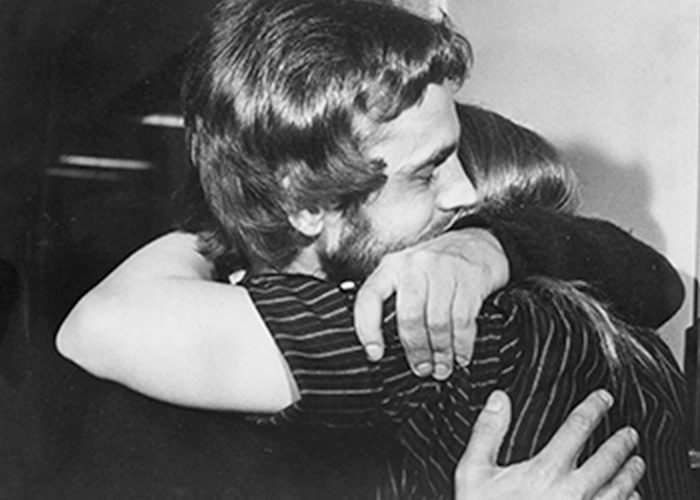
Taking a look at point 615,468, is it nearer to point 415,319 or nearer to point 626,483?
point 626,483

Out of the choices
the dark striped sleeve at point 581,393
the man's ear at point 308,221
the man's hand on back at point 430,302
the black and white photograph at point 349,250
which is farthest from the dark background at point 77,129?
the dark striped sleeve at point 581,393

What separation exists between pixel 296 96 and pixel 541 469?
0.33m

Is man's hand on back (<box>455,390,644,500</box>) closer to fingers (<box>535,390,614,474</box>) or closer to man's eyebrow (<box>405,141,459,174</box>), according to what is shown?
fingers (<box>535,390,614,474</box>)

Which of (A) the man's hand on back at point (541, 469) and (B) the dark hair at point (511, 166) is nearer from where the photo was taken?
(A) the man's hand on back at point (541, 469)

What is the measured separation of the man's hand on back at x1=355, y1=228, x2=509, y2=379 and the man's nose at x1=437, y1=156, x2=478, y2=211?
6 centimetres

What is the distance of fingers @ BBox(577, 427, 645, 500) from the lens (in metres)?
0.60

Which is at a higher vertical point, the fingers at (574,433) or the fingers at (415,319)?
the fingers at (415,319)

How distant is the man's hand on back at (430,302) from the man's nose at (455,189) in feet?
0.21

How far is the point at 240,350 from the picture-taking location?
606 millimetres

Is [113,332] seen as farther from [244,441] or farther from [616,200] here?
[616,200]

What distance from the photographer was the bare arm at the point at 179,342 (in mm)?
601

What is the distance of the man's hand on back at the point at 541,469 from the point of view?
0.59 metres

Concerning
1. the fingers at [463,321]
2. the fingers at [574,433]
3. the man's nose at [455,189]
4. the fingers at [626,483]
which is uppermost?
the man's nose at [455,189]

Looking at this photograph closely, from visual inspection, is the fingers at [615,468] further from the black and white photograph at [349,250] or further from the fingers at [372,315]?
the fingers at [372,315]
